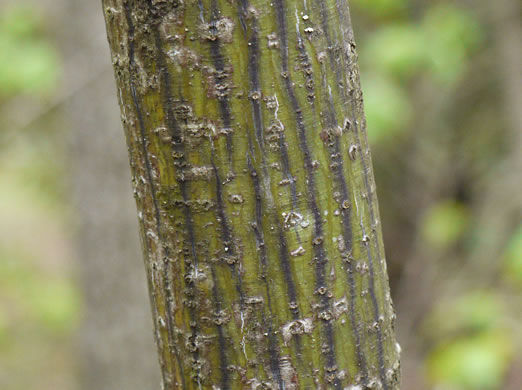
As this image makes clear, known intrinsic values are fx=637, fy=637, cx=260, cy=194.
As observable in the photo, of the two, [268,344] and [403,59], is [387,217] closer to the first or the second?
[403,59]

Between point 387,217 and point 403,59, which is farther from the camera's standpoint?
point 387,217

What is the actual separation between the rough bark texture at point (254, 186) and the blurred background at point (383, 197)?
1950 millimetres

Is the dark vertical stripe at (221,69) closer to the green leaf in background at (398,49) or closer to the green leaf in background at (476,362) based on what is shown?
the green leaf in background at (476,362)

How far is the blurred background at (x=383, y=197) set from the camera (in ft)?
13.9

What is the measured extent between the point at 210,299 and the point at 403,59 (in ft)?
10.5

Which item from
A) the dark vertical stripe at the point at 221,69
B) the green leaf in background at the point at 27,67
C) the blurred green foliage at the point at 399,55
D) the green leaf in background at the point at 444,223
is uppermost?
the green leaf in background at the point at 27,67

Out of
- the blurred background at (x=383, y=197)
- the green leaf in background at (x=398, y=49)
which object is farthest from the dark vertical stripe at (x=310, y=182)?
the green leaf in background at (x=398, y=49)

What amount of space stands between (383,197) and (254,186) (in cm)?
628

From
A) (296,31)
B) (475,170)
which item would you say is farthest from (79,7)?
(475,170)

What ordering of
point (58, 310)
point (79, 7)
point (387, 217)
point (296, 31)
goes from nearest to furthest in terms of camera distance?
point (296, 31)
point (79, 7)
point (58, 310)
point (387, 217)

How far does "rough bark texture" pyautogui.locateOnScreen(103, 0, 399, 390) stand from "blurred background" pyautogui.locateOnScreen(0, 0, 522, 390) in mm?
1950

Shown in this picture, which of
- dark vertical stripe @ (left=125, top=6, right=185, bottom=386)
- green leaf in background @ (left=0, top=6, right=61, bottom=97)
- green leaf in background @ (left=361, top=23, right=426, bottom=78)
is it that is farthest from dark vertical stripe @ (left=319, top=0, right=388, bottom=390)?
green leaf in background @ (left=0, top=6, right=61, bottom=97)

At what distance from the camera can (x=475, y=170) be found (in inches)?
260

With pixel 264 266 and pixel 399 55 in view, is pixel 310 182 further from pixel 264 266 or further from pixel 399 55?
pixel 399 55
